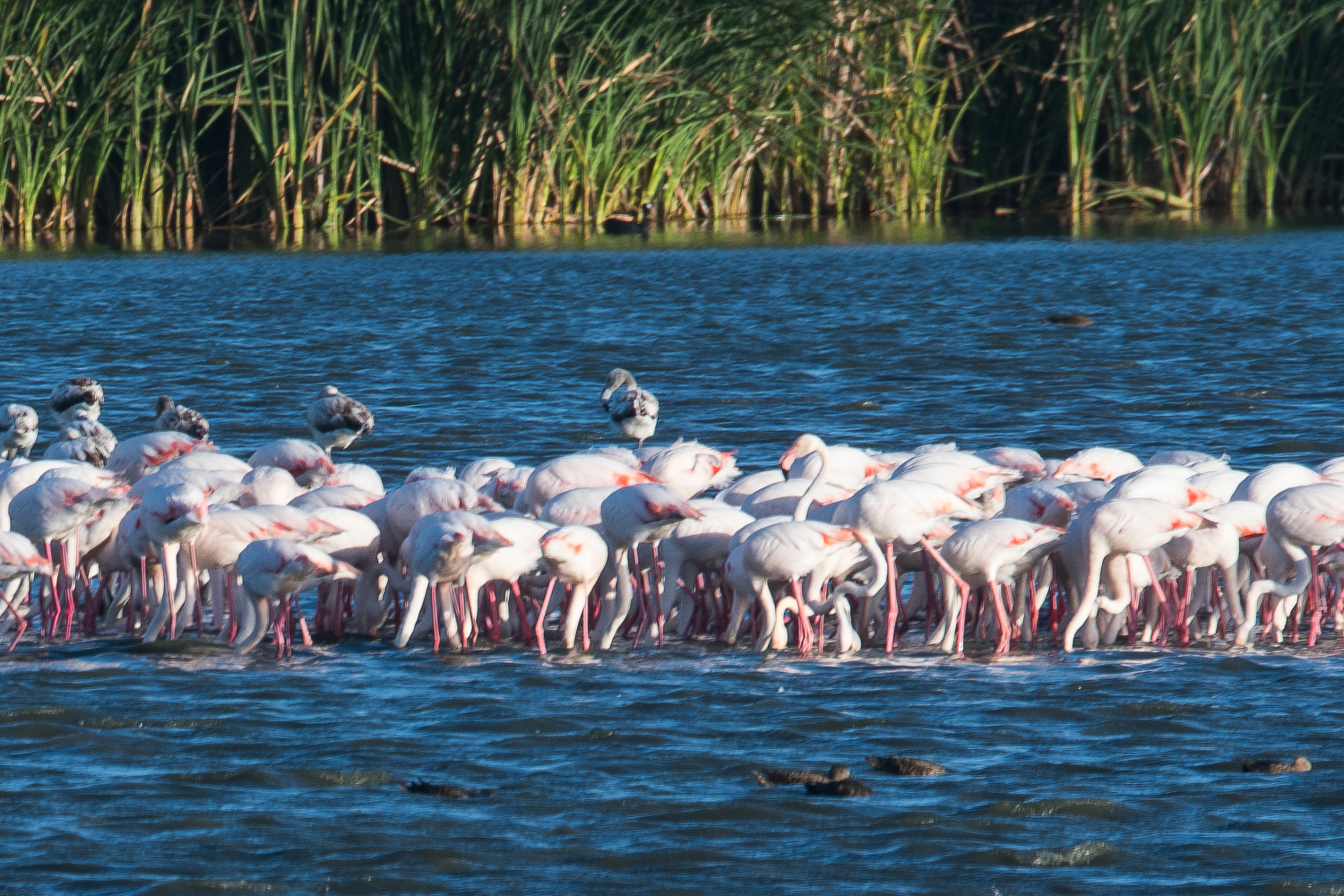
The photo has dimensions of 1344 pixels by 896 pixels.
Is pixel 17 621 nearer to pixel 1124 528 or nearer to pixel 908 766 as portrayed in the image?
pixel 908 766

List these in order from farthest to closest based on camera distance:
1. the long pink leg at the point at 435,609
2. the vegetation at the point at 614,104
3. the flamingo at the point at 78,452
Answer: the vegetation at the point at 614,104
the flamingo at the point at 78,452
the long pink leg at the point at 435,609

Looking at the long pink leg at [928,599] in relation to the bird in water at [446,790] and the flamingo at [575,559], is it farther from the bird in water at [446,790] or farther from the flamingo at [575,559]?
the bird in water at [446,790]

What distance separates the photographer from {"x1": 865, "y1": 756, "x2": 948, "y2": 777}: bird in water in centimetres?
582

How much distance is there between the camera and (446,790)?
5.71m

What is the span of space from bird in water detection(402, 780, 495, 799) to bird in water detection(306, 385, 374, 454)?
541 cm

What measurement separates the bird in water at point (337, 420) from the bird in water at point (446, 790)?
213 inches

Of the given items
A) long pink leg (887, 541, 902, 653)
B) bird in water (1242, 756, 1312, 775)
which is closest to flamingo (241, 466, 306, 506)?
long pink leg (887, 541, 902, 653)

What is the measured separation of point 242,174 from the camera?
2566cm

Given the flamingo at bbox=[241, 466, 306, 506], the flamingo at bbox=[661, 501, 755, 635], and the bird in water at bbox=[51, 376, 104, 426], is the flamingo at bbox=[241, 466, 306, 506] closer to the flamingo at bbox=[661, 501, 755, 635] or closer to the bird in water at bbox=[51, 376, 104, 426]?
the flamingo at bbox=[661, 501, 755, 635]

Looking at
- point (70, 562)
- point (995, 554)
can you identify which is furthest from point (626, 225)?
point (995, 554)

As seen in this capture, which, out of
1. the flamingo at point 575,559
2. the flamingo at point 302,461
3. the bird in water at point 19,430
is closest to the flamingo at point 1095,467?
the flamingo at point 575,559

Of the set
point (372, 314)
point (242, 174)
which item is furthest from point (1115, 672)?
point (242, 174)

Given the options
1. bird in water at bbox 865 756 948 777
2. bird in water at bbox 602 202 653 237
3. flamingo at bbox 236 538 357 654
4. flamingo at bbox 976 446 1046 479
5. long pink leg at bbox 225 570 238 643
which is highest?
bird in water at bbox 602 202 653 237

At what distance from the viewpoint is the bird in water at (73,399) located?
461 inches
